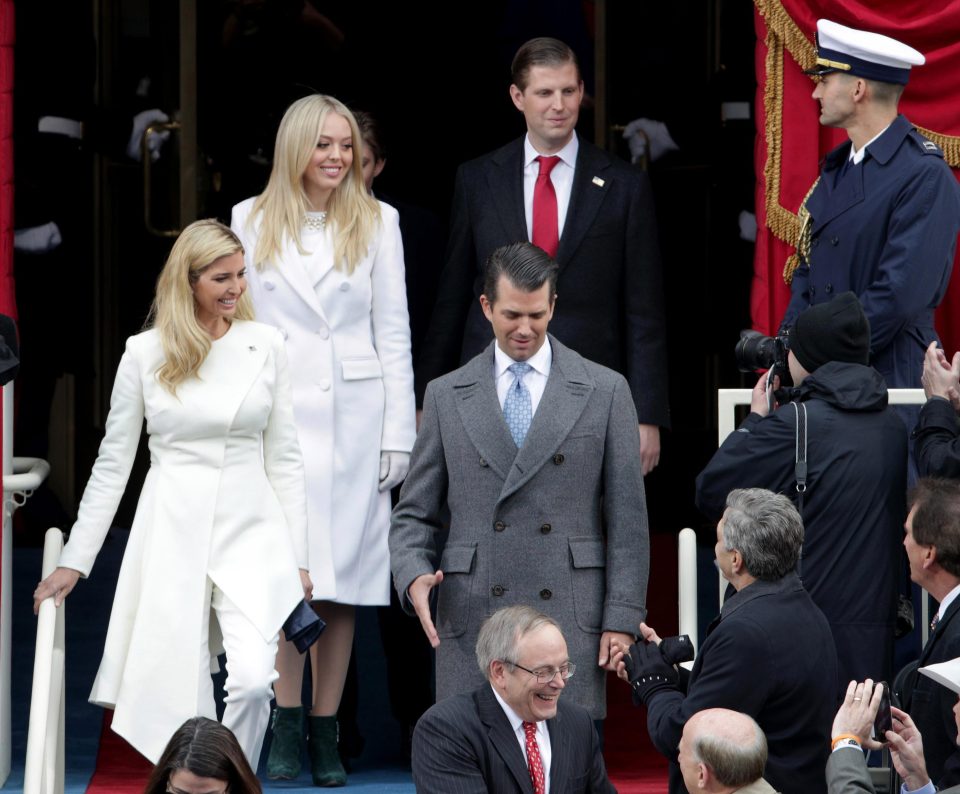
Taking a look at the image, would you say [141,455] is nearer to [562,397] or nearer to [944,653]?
[562,397]

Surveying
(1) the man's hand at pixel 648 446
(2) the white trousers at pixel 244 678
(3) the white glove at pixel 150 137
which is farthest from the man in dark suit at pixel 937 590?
(3) the white glove at pixel 150 137

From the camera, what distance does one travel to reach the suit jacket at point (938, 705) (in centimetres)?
464

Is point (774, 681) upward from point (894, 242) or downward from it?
downward

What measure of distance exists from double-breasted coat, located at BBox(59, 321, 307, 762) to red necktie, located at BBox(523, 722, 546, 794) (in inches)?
38.9

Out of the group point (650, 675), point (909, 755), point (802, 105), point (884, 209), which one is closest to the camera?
point (909, 755)

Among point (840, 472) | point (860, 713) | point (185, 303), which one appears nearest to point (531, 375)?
point (840, 472)

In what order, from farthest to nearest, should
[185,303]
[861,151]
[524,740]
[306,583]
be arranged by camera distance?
[861,151]
[306,583]
[185,303]
[524,740]

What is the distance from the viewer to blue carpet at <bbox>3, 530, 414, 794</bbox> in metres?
→ 6.29

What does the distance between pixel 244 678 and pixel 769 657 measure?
1.47 metres

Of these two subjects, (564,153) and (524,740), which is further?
(564,153)

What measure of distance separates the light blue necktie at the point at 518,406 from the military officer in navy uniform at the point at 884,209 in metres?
0.96

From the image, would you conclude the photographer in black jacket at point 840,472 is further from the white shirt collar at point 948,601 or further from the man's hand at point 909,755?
the man's hand at point 909,755

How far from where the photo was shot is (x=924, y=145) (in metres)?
6.01

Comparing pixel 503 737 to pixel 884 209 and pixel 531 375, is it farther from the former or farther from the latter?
pixel 884 209
